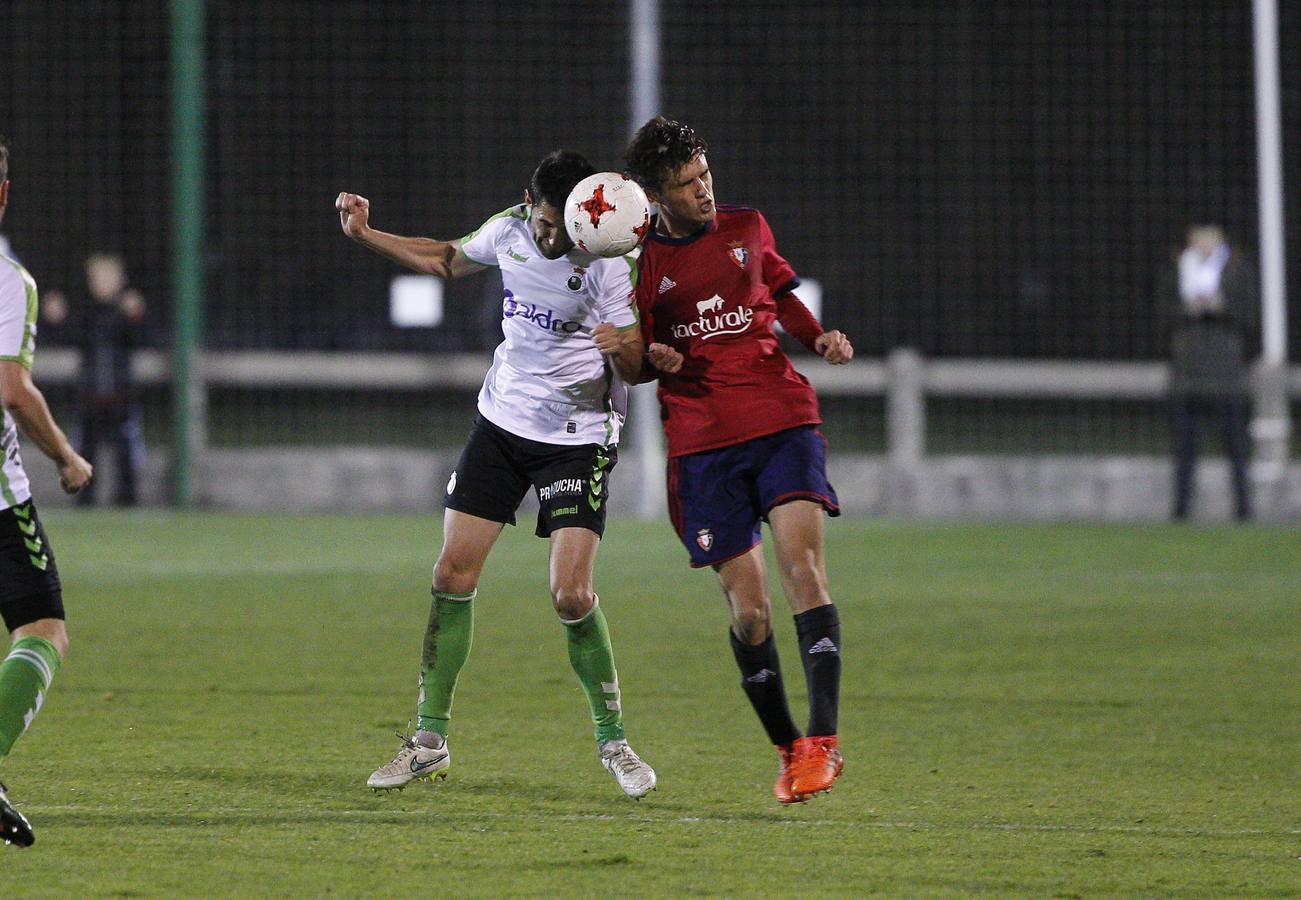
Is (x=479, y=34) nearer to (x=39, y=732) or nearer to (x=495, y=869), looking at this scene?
(x=39, y=732)

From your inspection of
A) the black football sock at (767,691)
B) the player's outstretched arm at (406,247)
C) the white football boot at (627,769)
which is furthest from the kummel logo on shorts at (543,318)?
the white football boot at (627,769)

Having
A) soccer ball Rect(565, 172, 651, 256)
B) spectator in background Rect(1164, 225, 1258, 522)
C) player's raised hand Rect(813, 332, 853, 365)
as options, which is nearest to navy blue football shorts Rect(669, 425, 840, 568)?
player's raised hand Rect(813, 332, 853, 365)

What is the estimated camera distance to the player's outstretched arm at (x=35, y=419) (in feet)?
16.6

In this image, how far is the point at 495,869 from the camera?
4859mm

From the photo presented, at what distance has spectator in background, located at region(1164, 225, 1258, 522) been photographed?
612 inches

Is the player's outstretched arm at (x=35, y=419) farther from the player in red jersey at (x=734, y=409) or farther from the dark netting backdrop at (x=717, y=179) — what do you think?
the dark netting backdrop at (x=717, y=179)

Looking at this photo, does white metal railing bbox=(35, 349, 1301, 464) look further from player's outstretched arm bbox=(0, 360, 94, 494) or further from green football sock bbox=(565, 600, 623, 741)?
player's outstretched arm bbox=(0, 360, 94, 494)

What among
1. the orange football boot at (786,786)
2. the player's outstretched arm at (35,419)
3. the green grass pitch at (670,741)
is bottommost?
the green grass pitch at (670,741)

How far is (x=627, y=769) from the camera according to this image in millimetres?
5938

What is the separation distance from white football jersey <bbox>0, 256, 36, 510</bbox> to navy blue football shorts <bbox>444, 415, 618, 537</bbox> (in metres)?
1.45

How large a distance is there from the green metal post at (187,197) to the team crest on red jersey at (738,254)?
11.4m

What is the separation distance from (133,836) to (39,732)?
177 cm

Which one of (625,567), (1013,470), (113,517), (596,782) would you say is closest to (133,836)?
(596,782)

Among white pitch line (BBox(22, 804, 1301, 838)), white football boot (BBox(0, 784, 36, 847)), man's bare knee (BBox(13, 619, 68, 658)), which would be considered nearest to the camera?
white football boot (BBox(0, 784, 36, 847))
